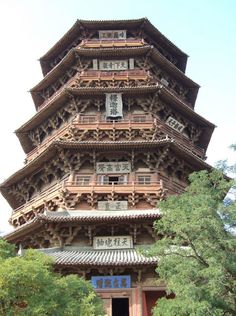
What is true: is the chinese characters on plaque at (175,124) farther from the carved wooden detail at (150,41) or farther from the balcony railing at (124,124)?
the carved wooden detail at (150,41)

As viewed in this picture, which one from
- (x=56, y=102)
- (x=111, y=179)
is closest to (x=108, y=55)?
(x=56, y=102)

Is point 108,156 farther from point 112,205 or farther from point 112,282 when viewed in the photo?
point 112,282

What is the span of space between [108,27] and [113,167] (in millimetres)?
8456

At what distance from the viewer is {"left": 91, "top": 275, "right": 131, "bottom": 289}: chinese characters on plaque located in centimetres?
1252

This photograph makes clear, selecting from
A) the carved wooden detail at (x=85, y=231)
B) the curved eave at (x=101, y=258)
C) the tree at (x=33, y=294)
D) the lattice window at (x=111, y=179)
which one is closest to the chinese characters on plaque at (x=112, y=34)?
the lattice window at (x=111, y=179)

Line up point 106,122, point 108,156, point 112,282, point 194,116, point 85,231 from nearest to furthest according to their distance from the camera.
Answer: point 112,282, point 85,231, point 108,156, point 106,122, point 194,116

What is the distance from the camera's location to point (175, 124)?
18.5 meters

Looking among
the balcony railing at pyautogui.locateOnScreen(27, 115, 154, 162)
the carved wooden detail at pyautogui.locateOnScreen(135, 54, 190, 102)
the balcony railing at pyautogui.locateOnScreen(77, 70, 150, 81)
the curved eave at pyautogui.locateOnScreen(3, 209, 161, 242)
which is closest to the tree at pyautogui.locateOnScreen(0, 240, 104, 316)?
the curved eave at pyautogui.locateOnScreen(3, 209, 161, 242)

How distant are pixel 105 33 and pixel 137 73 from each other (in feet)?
12.1

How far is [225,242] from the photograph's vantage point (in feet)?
27.8

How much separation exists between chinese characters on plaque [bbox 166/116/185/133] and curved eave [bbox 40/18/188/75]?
17.0 ft

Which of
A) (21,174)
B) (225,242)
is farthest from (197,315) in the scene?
(21,174)

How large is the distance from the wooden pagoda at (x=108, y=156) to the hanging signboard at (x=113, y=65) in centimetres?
5

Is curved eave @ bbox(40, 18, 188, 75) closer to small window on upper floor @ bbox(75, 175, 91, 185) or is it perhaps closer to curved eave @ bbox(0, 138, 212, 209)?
curved eave @ bbox(0, 138, 212, 209)
